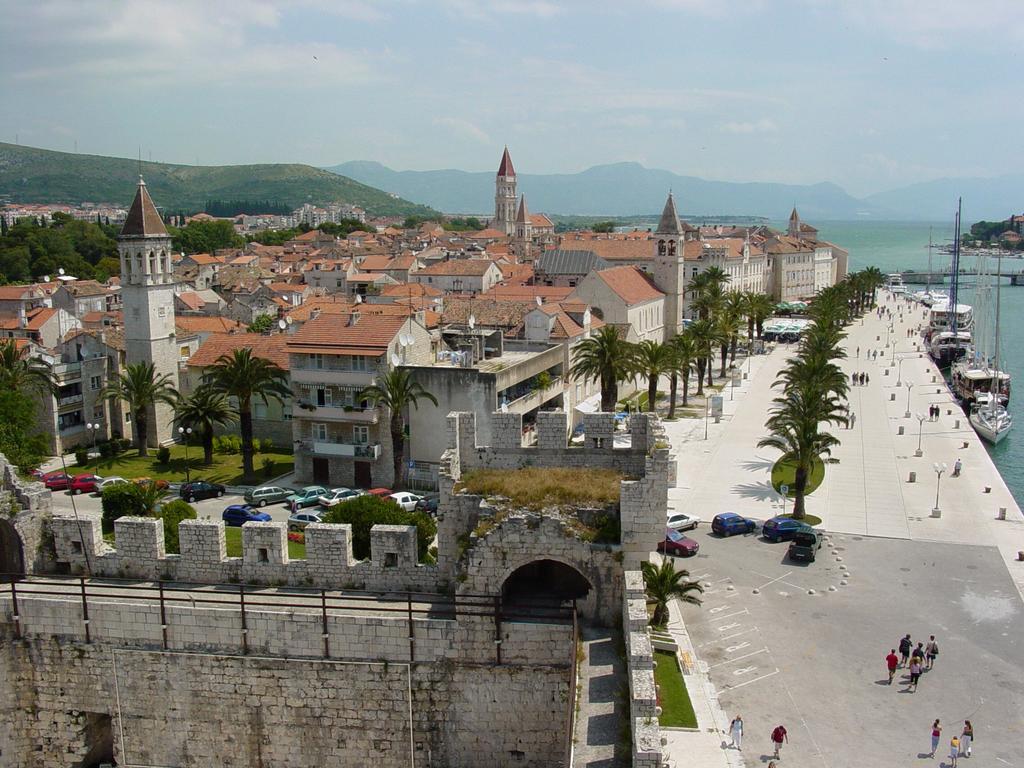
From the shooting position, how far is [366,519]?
26.8m

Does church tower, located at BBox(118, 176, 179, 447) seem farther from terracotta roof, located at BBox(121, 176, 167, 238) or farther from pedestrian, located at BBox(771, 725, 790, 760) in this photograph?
pedestrian, located at BBox(771, 725, 790, 760)

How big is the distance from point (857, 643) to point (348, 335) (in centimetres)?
2742

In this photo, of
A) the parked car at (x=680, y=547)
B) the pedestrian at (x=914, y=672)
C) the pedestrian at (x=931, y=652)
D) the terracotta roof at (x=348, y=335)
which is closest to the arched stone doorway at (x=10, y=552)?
the parked car at (x=680, y=547)

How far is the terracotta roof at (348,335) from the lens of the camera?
43.1m

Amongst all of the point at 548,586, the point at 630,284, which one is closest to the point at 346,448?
the point at 548,586

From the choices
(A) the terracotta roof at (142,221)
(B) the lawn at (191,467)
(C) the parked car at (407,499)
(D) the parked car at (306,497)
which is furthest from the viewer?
(A) the terracotta roof at (142,221)

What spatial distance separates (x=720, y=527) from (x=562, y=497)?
20171 millimetres

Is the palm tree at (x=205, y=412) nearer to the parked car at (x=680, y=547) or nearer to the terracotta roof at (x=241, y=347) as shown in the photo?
the terracotta roof at (x=241, y=347)

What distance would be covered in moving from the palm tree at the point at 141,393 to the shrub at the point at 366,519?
25.7 meters

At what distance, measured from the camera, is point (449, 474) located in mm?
18312

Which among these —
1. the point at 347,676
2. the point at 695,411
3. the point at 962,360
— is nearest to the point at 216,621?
the point at 347,676

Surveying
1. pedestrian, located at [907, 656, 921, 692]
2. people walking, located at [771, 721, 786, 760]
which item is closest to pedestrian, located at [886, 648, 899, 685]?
pedestrian, located at [907, 656, 921, 692]

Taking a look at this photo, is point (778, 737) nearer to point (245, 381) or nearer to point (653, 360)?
point (245, 381)

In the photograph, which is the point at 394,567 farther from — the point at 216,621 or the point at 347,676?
the point at 216,621
